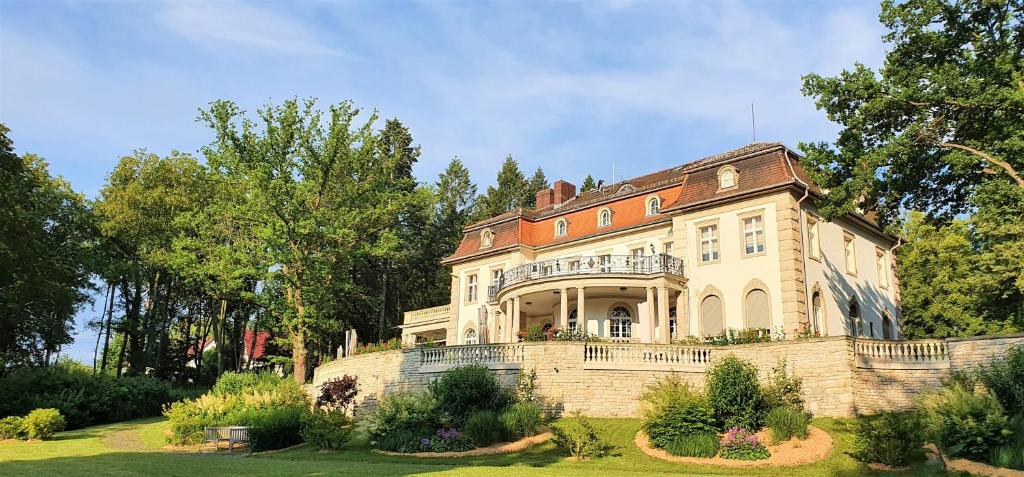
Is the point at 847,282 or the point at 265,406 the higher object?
the point at 847,282

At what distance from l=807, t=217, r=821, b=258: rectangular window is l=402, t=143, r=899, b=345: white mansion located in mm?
50

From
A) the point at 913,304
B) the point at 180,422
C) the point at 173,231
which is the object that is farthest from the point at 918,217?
the point at 173,231

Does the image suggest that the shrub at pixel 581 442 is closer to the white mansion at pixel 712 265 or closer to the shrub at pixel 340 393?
the white mansion at pixel 712 265

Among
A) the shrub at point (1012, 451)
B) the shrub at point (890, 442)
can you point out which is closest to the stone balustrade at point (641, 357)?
the shrub at point (890, 442)

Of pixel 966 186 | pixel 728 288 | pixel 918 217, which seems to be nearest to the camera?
pixel 966 186

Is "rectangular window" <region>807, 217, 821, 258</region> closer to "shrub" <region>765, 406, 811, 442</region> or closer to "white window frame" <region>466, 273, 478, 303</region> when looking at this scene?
"shrub" <region>765, 406, 811, 442</region>

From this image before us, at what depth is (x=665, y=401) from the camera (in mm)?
18922

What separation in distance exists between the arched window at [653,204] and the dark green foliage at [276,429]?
16.5 meters

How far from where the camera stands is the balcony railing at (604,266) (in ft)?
92.3

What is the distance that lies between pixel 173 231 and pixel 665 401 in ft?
110

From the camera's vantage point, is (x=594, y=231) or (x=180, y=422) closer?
(x=180, y=422)

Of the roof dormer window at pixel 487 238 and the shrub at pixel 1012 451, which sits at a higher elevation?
the roof dormer window at pixel 487 238

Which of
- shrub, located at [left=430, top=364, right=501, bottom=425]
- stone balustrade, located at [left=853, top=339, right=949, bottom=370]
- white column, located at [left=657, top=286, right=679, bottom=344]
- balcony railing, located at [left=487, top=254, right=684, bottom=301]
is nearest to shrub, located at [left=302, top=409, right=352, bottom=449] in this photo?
shrub, located at [left=430, top=364, right=501, bottom=425]

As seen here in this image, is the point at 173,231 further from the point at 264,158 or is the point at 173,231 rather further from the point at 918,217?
the point at 918,217
